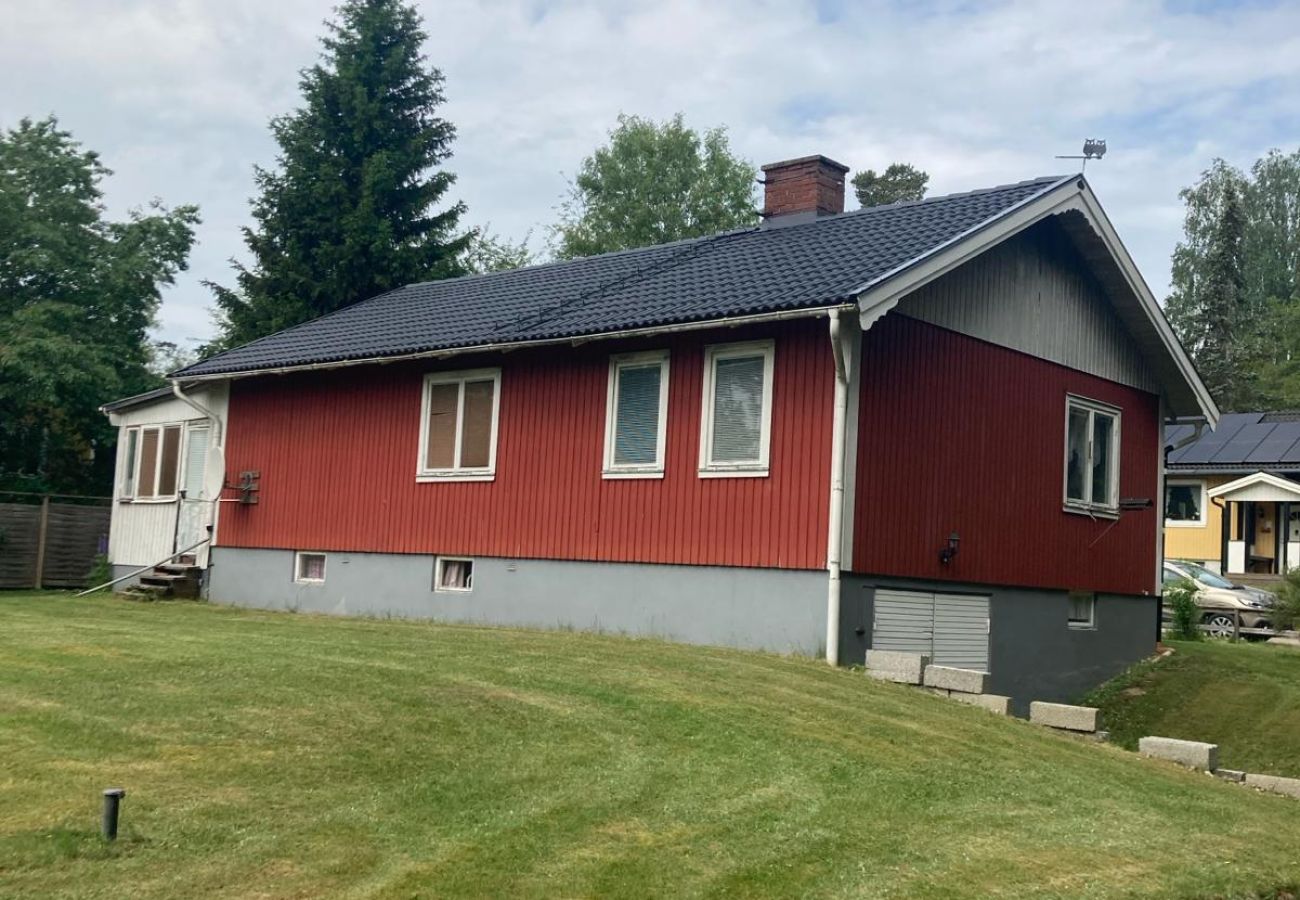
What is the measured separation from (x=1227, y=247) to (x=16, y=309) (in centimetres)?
4882

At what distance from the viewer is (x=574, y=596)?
16.4 m

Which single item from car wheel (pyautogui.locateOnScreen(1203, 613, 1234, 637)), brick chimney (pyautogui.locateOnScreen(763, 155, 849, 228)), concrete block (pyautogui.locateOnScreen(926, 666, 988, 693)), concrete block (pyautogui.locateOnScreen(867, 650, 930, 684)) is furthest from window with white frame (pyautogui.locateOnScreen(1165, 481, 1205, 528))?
concrete block (pyautogui.locateOnScreen(926, 666, 988, 693))

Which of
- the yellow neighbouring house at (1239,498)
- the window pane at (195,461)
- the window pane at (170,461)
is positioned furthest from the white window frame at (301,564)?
the yellow neighbouring house at (1239,498)

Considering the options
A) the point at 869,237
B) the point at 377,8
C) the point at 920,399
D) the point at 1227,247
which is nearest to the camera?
the point at 920,399

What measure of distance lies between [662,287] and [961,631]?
208 inches

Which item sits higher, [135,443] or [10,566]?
[135,443]

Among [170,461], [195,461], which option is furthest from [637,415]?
[170,461]

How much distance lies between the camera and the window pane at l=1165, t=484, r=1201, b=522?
39344 millimetres

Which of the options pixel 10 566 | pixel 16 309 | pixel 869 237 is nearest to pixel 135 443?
pixel 10 566

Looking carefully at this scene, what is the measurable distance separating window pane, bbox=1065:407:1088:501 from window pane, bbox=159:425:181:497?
1419 centimetres

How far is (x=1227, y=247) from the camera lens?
60.8 metres

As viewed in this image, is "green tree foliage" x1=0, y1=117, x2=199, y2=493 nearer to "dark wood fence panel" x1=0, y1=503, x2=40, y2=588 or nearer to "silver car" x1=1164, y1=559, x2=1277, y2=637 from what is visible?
"dark wood fence panel" x1=0, y1=503, x2=40, y2=588

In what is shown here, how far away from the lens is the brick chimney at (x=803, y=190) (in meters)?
19.3

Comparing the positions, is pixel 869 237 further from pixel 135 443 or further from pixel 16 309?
pixel 16 309
